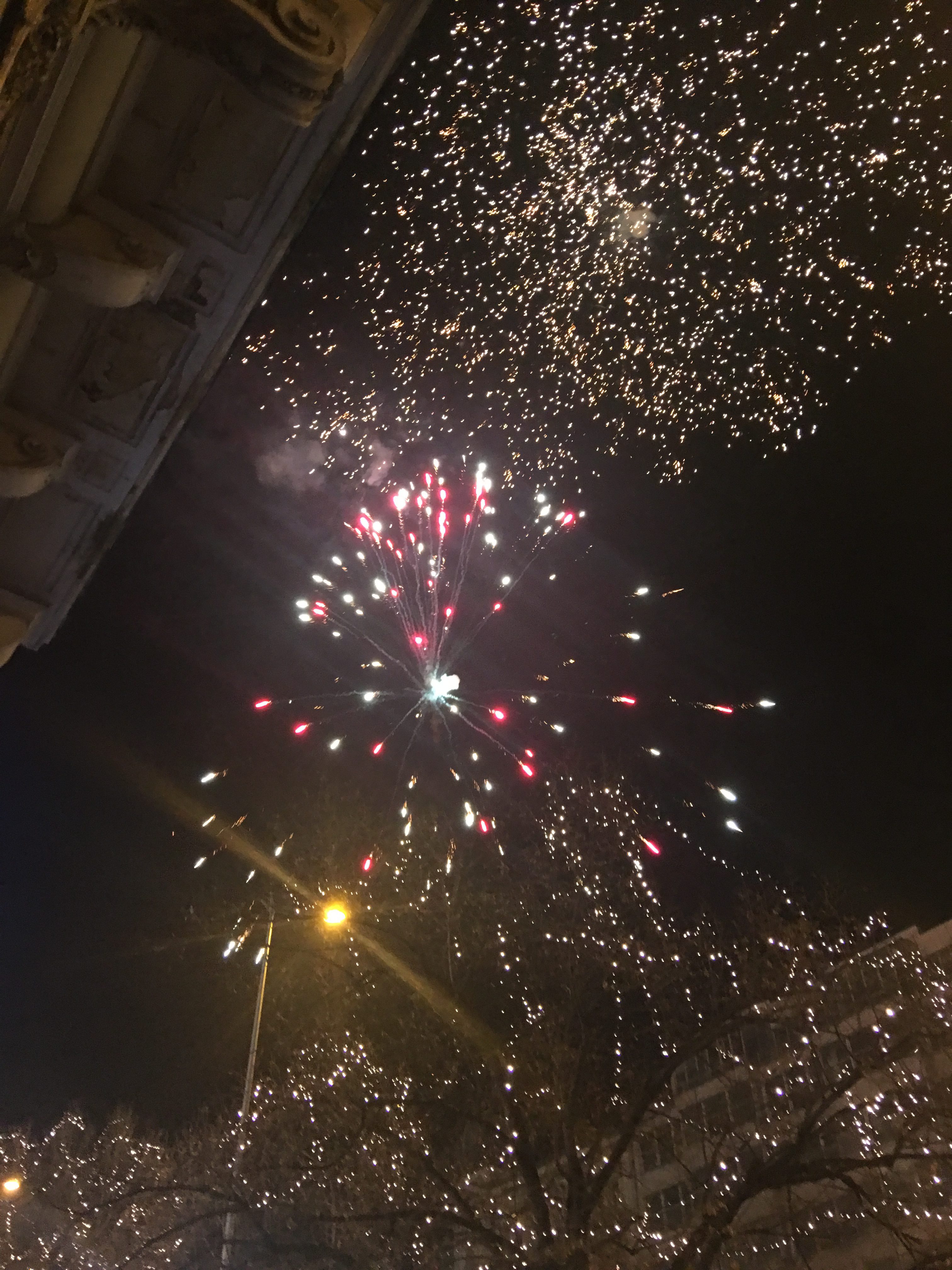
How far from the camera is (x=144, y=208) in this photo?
5098 millimetres

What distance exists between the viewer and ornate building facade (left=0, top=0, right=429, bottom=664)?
4.17 meters

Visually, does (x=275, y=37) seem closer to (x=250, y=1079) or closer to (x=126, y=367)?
(x=126, y=367)

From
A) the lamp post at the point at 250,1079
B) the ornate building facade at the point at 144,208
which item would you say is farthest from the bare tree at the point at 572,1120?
the ornate building facade at the point at 144,208

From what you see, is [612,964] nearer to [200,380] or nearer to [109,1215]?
[200,380]

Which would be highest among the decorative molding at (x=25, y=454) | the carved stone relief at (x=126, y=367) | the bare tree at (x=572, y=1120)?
the carved stone relief at (x=126, y=367)

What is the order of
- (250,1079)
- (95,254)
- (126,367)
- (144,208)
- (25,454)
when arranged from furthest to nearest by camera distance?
(250,1079), (126,367), (25,454), (144,208), (95,254)

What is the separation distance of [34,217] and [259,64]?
1483 mm

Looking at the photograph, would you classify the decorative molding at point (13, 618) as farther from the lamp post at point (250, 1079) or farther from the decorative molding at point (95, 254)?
the lamp post at point (250, 1079)

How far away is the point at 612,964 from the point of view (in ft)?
32.8

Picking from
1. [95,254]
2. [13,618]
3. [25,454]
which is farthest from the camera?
[13,618]

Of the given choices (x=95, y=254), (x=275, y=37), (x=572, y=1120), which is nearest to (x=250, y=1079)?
(x=572, y=1120)

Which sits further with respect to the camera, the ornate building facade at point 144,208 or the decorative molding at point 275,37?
the ornate building facade at point 144,208

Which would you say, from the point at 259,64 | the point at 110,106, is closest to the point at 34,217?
the point at 110,106

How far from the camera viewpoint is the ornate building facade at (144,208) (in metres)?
4.17
